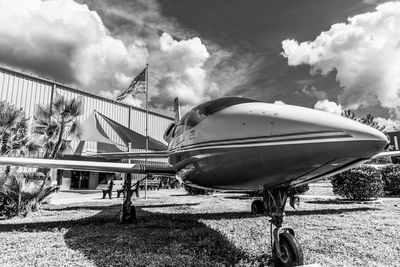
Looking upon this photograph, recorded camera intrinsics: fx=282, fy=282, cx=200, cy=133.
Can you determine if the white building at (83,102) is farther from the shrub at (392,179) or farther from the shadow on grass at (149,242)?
the shrub at (392,179)

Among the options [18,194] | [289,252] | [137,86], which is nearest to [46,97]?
[137,86]

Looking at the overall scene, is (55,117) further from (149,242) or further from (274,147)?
(274,147)

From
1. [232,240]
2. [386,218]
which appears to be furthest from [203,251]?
[386,218]

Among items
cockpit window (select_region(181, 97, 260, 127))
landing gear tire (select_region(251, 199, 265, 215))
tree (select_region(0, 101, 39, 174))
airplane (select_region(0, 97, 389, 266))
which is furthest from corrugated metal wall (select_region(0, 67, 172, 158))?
airplane (select_region(0, 97, 389, 266))

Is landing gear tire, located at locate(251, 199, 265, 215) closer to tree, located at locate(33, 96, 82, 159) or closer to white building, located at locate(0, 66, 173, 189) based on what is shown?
tree, located at locate(33, 96, 82, 159)

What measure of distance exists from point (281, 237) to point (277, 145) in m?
1.92

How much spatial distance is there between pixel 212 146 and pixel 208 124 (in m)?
0.43

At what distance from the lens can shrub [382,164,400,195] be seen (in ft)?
64.0

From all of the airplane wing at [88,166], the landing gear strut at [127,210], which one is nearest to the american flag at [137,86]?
the landing gear strut at [127,210]

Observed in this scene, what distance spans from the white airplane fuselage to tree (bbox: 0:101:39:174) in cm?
1454

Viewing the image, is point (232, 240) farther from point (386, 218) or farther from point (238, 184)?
point (386, 218)

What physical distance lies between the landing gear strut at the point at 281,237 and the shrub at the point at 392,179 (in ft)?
62.1

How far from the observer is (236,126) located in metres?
4.10

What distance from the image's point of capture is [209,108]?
501 centimetres
